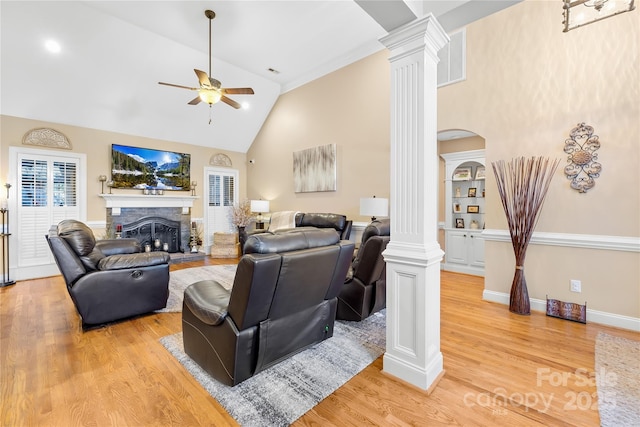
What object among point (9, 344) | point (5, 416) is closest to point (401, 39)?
point (5, 416)

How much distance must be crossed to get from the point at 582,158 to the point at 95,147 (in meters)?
7.71

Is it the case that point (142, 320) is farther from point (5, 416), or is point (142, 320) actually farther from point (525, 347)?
point (525, 347)

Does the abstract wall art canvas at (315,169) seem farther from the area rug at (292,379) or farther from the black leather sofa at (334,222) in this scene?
the area rug at (292,379)

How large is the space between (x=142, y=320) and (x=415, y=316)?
2.90 m

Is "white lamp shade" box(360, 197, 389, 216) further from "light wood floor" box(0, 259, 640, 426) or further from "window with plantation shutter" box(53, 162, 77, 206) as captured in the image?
"window with plantation shutter" box(53, 162, 77, 206)

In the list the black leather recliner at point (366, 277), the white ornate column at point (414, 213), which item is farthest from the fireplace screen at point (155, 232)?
the white ornate column at point (414, 213)

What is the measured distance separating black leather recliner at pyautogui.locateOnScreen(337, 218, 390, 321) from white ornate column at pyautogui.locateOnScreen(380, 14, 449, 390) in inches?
30.8

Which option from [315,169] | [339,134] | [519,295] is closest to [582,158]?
[519,295]

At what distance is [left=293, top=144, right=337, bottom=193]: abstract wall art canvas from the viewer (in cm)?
586

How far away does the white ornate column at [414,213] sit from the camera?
1.91 metres

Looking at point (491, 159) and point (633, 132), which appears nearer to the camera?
point (633, 132)

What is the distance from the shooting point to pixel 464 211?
5.57 m

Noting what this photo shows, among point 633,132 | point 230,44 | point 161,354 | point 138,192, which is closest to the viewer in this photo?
point 161,354

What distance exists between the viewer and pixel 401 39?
198 centimetres
